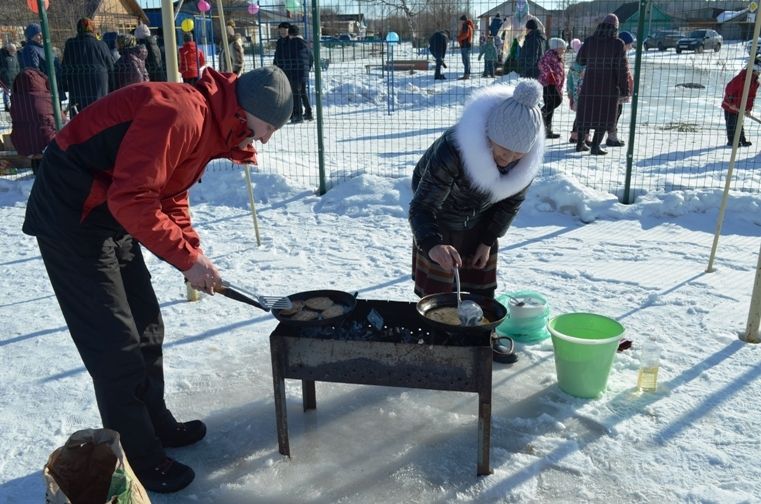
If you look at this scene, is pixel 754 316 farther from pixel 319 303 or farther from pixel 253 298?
pixel 253 298

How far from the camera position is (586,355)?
3.46m

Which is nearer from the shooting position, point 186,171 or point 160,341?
point 186,171

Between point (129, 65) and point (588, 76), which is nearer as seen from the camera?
point (588, 76)

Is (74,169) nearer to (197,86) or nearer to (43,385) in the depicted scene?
(197,86)

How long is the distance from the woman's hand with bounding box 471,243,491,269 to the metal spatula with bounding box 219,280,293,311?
45.7 inches

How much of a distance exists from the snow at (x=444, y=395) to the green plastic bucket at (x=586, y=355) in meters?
0.08

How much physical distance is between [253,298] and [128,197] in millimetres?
730

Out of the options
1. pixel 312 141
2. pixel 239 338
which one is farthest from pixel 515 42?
pixel 239 338

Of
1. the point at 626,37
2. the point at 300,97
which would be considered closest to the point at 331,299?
the point at 626,37

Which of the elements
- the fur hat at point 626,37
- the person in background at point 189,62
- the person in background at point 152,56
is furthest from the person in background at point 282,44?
the fur hat at point 626,37

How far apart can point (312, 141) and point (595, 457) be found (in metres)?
8.65

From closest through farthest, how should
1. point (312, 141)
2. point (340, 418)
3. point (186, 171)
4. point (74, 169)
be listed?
point (74, 169) < point (186, 171) < point (340, 418) < point (312, 141)

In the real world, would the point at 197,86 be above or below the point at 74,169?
above

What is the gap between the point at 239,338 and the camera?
14.3 ft
